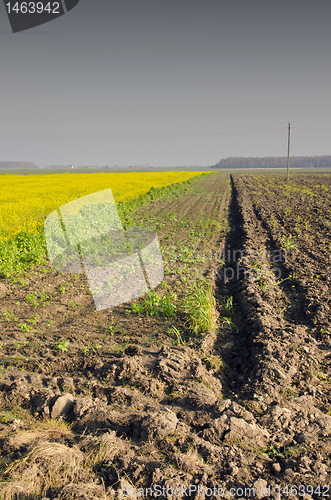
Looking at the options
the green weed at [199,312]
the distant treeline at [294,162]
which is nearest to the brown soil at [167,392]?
the green weed at [199,312]

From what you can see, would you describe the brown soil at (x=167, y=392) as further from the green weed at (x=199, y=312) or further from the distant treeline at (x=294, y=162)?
the distant treeline at (x=294, y=162)

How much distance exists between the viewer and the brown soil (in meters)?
2.56

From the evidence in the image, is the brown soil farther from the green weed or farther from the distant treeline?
the distant treeline

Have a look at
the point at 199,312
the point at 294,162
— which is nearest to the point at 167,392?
the point at 199,312

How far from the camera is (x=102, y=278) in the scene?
7.77m

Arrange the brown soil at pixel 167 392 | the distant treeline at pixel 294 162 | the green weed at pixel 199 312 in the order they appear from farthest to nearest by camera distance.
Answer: the distant treeline at pixel 294 162 → the green weed at pixel 199 312 → the brown soil at pixel 167 392

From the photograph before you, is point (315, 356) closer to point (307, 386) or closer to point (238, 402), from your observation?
point (307, 386)

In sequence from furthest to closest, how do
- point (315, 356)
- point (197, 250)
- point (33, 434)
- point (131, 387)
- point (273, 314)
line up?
point (197, 250) < point (273, 314) < point (315, 356) < point (131, 387) < point (33, 434)

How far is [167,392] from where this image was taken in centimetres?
392

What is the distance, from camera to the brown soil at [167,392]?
2.56 m

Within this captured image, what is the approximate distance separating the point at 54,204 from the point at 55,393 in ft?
45.6

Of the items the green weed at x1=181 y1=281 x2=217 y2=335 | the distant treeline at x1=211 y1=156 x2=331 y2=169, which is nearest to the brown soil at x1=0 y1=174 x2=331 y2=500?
the green weed at x1=181 y1=281 x2=217 y2=335

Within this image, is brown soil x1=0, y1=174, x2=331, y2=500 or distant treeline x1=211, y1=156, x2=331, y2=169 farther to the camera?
distant treeline x1=211, y1=156, x2=331, y2=169

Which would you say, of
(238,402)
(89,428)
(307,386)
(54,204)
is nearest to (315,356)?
(307,386)
